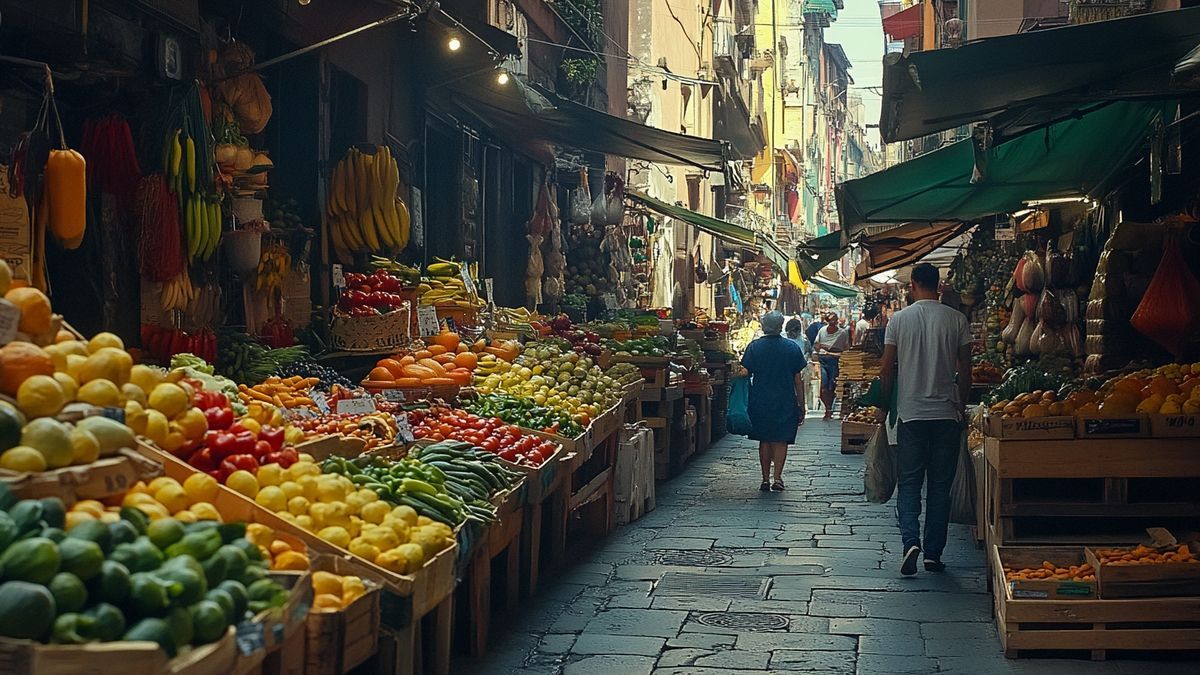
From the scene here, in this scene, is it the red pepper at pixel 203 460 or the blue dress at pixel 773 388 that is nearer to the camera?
the red pepper at pixel 203 460

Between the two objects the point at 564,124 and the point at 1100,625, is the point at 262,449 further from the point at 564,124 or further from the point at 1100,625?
the point at 564,124

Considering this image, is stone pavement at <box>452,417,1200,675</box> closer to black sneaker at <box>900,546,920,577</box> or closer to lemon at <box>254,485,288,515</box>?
black sneaker at <box>900,546,920,577</box>

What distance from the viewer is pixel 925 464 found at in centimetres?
879

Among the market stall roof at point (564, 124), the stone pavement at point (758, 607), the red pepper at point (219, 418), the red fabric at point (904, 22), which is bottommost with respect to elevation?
the stone pavement at point (758, 607)

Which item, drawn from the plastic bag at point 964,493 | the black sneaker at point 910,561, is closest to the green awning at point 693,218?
the plastic bag at point 964,493

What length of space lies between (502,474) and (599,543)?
291cm

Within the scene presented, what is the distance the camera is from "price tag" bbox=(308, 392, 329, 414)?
7.55m

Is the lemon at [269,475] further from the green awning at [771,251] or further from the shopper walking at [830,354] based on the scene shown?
the shopper walking at [830,354]

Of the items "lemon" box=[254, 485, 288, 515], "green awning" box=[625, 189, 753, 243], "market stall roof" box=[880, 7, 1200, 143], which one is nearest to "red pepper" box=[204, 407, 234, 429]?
"lemon" box=[254, 485, 288, 515]

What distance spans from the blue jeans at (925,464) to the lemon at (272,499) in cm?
489

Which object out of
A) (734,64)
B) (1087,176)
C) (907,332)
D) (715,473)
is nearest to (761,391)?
(715,473)

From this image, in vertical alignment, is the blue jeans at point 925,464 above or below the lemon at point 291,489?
below

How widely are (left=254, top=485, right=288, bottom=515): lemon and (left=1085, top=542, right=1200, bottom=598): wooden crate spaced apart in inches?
151

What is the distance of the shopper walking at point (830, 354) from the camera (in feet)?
78.5
